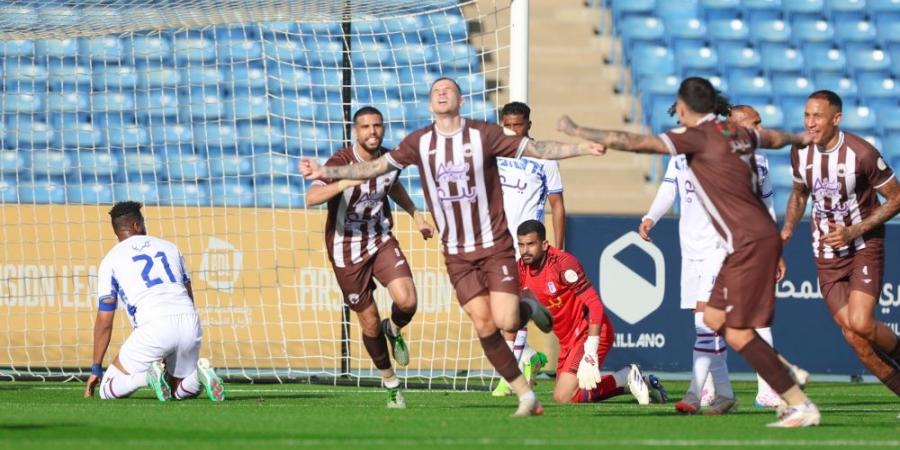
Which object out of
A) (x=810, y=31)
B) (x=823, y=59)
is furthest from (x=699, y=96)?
(x=810, y=31)

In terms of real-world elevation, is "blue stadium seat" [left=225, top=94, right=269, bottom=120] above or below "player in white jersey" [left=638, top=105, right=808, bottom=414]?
above

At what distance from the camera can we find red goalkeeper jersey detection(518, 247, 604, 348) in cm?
1106

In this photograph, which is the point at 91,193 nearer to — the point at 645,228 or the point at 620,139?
the point at 645,228

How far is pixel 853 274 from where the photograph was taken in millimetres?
9609

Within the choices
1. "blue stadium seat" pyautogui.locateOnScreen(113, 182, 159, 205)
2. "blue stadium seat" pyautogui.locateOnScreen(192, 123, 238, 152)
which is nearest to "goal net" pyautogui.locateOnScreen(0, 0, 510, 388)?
"blue stadium seat" pyautogui.locateOnScreen(113, 182, 159, 205)

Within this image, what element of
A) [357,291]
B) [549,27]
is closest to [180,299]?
[357,291]

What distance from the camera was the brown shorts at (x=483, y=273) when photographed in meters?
8.77

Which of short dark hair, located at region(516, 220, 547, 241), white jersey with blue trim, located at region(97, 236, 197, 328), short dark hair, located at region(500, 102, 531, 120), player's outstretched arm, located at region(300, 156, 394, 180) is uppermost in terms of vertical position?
short dark hair, located at region(500, 102, 531, 120)

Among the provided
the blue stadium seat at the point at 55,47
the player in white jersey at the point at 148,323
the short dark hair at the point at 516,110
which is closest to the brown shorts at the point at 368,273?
the player in white jersey at the point at 148,323

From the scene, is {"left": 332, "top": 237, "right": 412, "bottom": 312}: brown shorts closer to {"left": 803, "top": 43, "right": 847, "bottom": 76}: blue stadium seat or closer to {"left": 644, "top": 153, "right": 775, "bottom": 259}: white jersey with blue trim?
{"left": 644, "top": 153, "right": 775, "bottom": 259}: white jersey with blue trim

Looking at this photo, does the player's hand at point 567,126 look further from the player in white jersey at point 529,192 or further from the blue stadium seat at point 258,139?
the blue stadium seat at point 258,139

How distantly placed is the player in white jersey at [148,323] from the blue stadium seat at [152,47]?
5082mm

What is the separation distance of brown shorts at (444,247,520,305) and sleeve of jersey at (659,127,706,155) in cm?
135

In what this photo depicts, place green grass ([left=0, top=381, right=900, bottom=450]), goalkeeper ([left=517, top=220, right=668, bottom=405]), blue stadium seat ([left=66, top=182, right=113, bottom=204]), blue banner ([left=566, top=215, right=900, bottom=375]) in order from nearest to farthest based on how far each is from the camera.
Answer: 1. green grass ([left=0, top=381, right=900, bottom=450])
2. goalkeeper ([left=517, top=220, right=668, bottom=405])
3. blue banner ([left=566, top=215, right=900, bottom=375])
4. blue stadium seat ([left=66, top=182, right=113, bottom=204])
